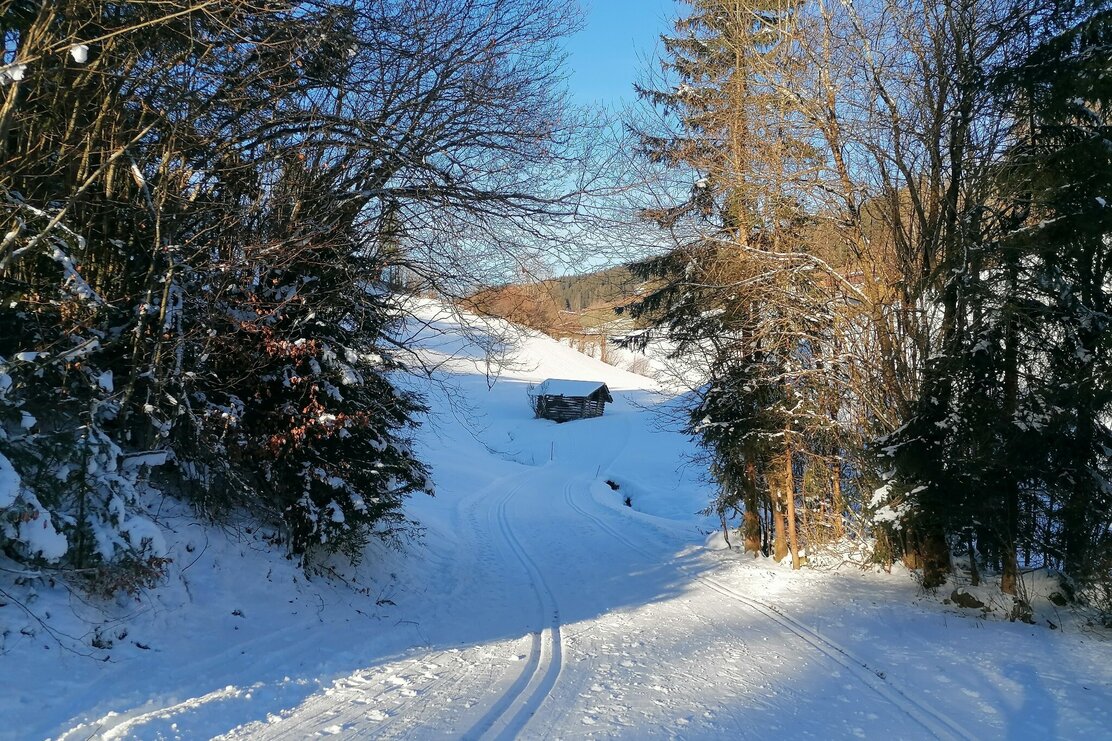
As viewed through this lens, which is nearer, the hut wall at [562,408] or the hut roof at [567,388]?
the hut wall at [562,408]

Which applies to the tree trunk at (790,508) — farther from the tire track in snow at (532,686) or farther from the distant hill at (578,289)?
the distant hill at (578,289)

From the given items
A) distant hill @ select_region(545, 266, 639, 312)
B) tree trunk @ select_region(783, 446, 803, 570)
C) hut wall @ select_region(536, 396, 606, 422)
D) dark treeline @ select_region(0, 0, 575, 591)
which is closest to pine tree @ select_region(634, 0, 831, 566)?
tree trunk @ select_region(783, 446, 803, 570)

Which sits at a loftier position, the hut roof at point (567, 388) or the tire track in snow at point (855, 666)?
the hut roof at point (567, 388)

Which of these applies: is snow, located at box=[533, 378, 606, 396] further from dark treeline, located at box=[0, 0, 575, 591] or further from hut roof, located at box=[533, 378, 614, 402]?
dark treeline, located at box=[0, 0, 575, 591]

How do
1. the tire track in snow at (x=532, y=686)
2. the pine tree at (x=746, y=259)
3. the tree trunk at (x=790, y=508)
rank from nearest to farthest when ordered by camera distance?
the tire track in snow at (x=532, y=686)
the pine tree at (x=746, y=259)
the tree trunk at (x=790, y=508)

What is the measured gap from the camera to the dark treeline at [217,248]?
18.6 ft

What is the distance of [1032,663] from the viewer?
6418 mm

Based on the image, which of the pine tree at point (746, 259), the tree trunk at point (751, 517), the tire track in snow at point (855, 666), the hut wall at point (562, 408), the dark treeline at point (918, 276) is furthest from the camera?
the hut wall at point (562, 408)

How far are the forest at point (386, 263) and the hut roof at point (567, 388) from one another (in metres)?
45.8

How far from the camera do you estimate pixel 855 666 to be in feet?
21.8

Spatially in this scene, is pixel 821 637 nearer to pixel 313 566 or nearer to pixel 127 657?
pixel 313 566

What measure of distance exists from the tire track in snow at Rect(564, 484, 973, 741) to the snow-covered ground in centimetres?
3

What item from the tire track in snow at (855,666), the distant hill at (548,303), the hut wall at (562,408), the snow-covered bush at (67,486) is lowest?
the tire track in snow at (855,666)

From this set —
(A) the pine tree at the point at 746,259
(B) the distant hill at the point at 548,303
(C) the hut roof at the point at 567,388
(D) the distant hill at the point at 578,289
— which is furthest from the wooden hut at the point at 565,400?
(B) the distant hill at the point at 548,303
